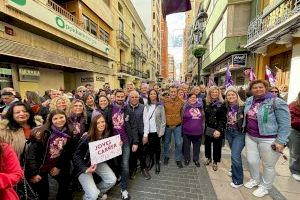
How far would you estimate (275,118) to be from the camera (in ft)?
10.4

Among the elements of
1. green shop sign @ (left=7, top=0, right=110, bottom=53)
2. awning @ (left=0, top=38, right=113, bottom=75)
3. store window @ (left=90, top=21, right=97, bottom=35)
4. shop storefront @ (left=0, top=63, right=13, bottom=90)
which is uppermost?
store window @ (left=90, top=21, right=97, bottom=35)

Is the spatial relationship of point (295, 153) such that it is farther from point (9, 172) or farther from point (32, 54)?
point (32, 54)

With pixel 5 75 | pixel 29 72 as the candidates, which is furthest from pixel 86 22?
pixel 5 75

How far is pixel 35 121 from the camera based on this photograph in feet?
10.5

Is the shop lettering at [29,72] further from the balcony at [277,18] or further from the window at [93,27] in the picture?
the balcony at [277,18]

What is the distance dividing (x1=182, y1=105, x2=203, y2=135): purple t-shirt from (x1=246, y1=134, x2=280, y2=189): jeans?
1.28 metres

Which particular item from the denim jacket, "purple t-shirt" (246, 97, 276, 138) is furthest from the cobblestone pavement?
the denim jacket

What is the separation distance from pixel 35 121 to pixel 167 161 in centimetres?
330

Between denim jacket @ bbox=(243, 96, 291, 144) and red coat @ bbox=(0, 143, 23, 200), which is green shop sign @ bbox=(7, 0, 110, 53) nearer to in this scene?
red coat @ bbox=(0, 143, 23, 200)

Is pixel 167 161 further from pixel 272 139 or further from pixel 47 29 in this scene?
pixel 47 29

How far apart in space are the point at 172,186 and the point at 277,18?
26.2 ft

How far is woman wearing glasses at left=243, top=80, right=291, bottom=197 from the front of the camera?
10.2 ft

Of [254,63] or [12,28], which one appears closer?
[12,28]

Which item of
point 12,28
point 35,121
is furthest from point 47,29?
→ point 35,121
